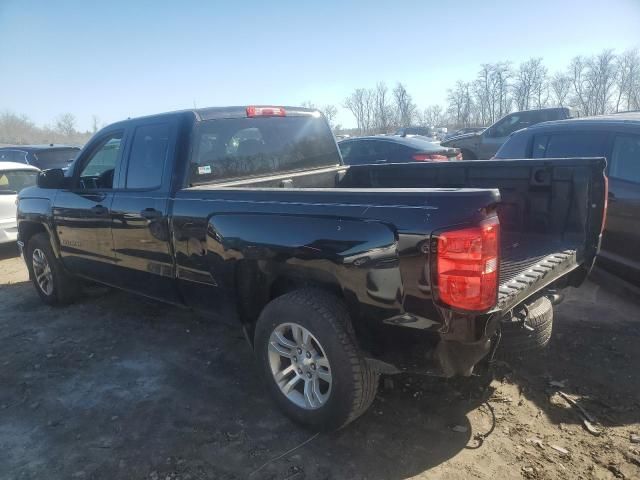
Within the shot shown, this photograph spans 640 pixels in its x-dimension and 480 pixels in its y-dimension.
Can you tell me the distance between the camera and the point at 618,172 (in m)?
4.55

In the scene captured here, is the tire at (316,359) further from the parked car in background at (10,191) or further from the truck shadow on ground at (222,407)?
the parked car in background at (10,191)

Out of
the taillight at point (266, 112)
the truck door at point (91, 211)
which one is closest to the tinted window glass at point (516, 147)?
the taillight at point (266, 112)

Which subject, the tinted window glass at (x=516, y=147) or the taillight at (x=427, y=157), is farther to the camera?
the taillight at (x=427, y=157)

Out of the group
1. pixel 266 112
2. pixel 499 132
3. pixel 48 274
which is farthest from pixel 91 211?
pixel 499 132

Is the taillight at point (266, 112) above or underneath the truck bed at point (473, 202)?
above

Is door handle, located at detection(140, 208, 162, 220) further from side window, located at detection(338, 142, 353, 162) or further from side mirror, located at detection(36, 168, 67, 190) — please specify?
side window, located at detection(338, 142, 353, 162)

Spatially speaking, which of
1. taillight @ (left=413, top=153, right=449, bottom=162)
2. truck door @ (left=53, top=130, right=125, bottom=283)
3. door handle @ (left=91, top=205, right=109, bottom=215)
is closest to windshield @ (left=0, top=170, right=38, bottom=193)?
truck door @ (left=53, top=130, right=125, bottom=283)

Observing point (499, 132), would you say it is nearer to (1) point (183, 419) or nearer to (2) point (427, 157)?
(2) point (427, 157)

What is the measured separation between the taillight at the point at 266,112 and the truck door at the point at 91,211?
45.7 inches

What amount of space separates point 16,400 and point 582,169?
4298mm

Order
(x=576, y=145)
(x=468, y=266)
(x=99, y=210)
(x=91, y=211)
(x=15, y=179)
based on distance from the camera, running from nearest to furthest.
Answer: (x=468, y=266) → (x=99, y=210) → (x=91, y=211) → (x=576, y=145) → (x=15, y=179)

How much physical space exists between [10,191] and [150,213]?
5.75 m

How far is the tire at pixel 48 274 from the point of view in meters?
5.01

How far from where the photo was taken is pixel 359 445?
106 inches
